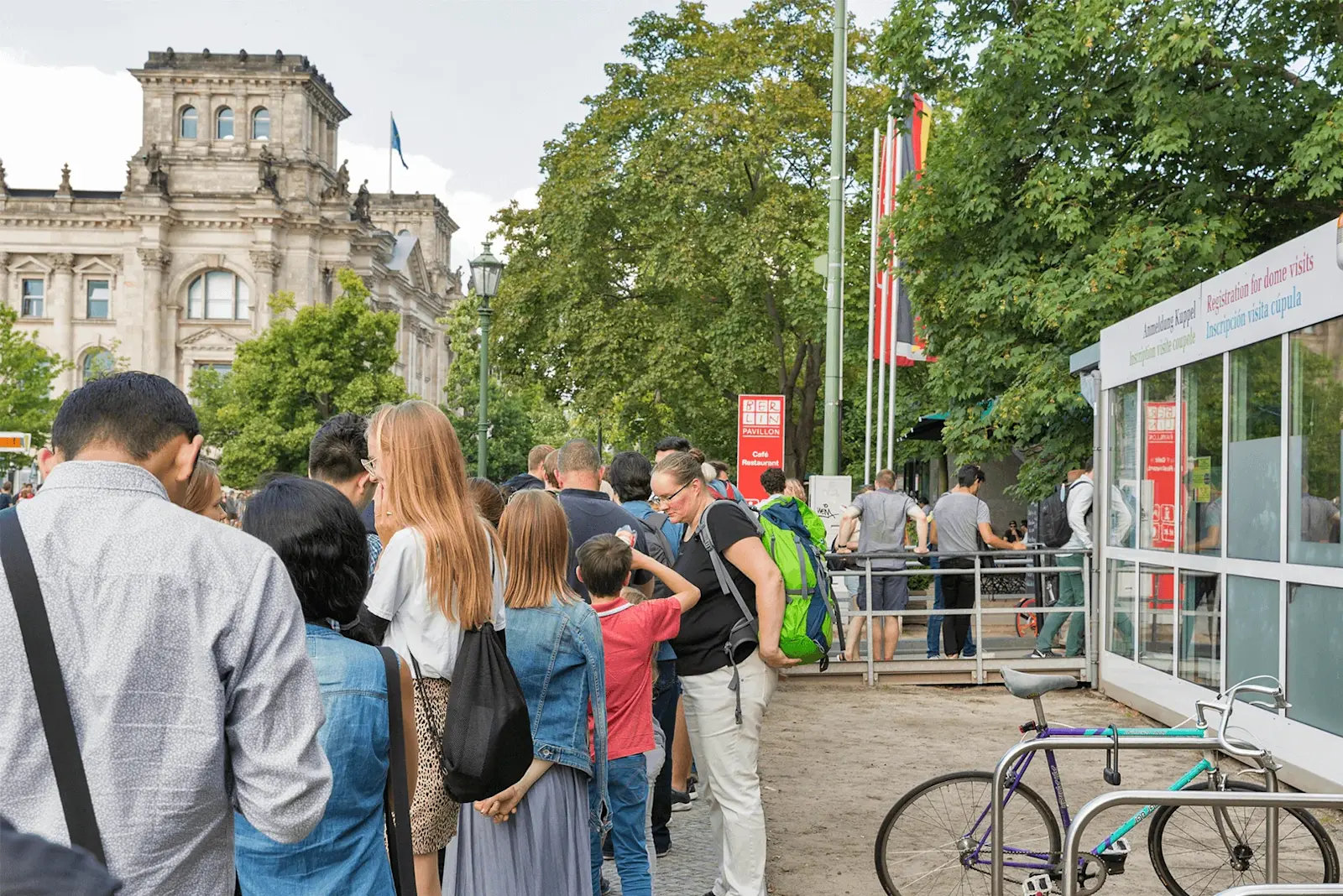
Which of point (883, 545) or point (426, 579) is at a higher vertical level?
point (426, 579)

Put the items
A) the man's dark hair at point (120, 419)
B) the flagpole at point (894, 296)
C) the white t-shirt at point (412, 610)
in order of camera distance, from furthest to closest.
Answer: the flagpole at point (894, 296), the white t-shirt at point (412, 610), the man's dark hair at point (120, 419)

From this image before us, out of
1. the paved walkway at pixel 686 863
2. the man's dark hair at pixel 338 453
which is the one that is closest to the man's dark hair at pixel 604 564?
the man's dark hair at pixel 338 453

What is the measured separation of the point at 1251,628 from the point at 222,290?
7634cm

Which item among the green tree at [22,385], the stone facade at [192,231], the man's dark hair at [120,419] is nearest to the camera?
the man's dark hair at [120,419]

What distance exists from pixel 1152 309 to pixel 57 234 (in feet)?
259

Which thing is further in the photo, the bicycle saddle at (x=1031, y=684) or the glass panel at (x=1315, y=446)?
the glass panel at (x=1315, y=446)

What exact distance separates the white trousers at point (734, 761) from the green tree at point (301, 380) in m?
53.0

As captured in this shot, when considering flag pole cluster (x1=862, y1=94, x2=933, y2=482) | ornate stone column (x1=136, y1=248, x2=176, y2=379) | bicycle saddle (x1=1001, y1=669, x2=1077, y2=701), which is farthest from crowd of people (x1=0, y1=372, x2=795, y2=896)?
ornate stone column (x1=136, y1=248, x2=176, y2=379)

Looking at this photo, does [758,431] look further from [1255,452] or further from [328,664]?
[328,664]

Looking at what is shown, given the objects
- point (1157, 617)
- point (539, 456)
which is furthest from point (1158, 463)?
point (539, 456)

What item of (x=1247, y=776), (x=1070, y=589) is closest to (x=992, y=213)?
(x=1070, y=589)

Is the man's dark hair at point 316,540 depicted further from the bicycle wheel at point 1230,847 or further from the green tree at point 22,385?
the green tree at point 22,385

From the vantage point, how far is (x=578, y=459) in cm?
734

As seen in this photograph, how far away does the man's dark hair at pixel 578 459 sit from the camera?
24.0 feet
